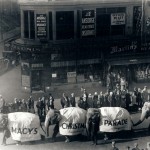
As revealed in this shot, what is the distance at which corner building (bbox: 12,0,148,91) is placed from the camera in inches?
1254

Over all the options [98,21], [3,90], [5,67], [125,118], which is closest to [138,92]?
[125,118]

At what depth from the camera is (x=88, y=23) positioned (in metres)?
32.9

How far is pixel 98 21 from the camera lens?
33250 millimetres

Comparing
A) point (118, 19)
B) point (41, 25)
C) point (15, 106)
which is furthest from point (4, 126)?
point (118, 19)

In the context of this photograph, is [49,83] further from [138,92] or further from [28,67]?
[138,92]

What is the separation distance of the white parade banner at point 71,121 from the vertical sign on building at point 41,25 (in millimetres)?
11884

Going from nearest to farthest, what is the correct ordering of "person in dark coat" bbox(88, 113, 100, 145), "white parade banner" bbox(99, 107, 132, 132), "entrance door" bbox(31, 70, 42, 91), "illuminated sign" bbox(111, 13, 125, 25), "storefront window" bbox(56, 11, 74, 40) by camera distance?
"person in dark coat" bbox(88, 113, 100, 145) < "white parade banner" bbox(99, 107, 132, 132) < "storefront window" bbox(56, 11, 74, 40) < "entrance door" bbox(31, 70, 42, 91) < "illuminated sign" bbox(111, 13, 125, 25)

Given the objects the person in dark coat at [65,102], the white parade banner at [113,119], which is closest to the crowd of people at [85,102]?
the person in dark coat at [65,102]

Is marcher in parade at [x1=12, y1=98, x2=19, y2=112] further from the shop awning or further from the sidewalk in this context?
the shop awning

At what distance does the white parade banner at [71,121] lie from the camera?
70.0 ft

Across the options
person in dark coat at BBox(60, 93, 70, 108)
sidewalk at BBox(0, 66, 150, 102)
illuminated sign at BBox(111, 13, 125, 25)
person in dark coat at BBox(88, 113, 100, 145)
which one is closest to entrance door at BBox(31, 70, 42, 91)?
sidewalk at BBox(0, 66, 150, 102)

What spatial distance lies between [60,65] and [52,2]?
5263 millimetres

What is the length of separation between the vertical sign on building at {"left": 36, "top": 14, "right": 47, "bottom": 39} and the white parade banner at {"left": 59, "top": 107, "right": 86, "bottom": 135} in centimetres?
1188

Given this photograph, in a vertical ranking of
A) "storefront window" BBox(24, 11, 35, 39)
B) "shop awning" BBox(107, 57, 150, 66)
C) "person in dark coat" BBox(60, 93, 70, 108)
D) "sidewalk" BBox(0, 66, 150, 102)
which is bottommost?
"sidewalk" BBox(0, 66, 150, 102)
